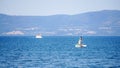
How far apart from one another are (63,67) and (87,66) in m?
4.61

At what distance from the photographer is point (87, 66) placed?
194ft

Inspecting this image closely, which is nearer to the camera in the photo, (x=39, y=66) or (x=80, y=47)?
(x=39, y=66)

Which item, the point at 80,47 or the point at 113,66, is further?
the point at 80,47

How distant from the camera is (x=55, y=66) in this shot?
58.6 meters

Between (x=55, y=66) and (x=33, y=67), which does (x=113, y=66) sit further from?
(x=33, y=67)

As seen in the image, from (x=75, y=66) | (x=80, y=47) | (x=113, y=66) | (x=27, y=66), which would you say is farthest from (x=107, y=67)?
(x=80, y=47)

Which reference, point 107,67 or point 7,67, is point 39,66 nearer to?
point 7,67

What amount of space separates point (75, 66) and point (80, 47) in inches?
2120

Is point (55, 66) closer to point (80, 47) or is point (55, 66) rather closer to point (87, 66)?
point (87, 66)

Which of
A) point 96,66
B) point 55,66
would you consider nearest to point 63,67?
point 55,66

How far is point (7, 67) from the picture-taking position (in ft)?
186

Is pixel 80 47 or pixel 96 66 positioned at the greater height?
pixel 96 66

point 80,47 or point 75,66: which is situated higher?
point 75,66

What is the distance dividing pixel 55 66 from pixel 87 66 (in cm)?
556
